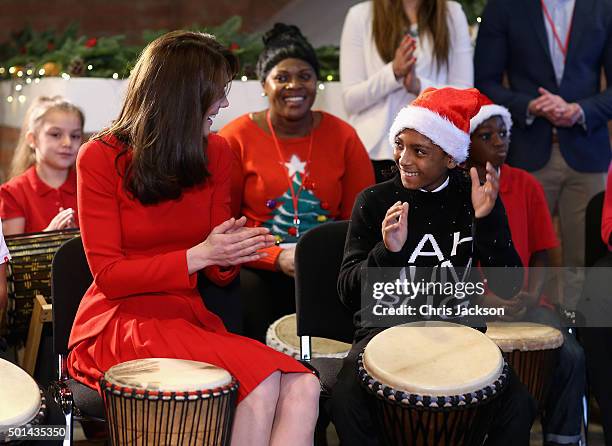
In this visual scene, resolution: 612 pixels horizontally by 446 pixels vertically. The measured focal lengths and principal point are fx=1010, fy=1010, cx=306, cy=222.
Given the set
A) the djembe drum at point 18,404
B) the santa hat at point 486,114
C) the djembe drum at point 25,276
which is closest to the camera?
the djembe drum at point 18,404

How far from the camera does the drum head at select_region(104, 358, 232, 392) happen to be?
256 centimetres

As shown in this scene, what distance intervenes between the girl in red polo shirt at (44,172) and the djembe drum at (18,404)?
1.48 meters

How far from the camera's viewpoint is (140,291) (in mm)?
2957

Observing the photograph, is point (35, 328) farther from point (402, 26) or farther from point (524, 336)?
point (402, 26)

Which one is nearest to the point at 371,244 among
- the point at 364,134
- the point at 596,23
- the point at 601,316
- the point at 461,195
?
the point at 461,195

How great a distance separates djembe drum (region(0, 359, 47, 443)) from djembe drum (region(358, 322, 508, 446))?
89cm

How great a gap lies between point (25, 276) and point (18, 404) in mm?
1154

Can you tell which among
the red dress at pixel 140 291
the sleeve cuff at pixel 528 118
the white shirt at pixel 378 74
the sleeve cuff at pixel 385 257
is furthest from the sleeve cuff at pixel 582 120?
the red dress at pixel 140 291

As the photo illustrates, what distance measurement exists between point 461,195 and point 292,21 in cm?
415

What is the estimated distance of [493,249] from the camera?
10.5ft

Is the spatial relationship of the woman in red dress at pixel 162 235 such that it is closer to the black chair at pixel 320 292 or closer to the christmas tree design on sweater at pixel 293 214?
the black chair at pixel 320 292

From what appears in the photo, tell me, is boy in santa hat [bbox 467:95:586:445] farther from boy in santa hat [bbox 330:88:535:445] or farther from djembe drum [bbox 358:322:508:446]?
djembe drum [bbox 358:322:508:446]

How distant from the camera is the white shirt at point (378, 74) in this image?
4.44 metres

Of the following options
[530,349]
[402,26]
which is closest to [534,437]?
[530,349]
